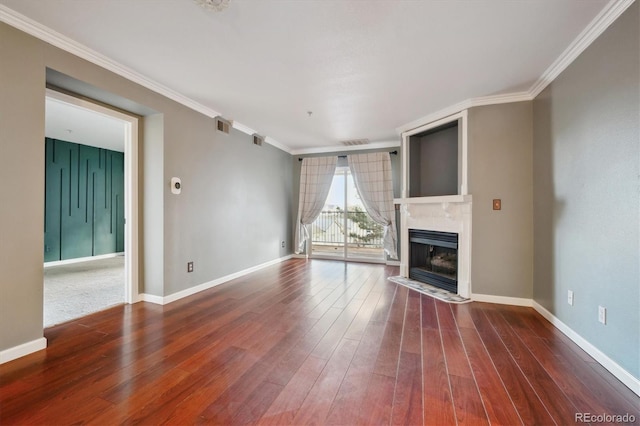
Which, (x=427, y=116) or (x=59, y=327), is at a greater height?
(x=427, y=116)

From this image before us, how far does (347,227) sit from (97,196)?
595cm

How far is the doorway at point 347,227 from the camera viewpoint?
5809 mm

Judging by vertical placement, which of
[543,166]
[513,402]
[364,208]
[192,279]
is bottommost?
[513,402]

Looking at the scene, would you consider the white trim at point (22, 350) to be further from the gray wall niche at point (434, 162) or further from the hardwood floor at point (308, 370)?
the gray wall niche at point (434, 162)

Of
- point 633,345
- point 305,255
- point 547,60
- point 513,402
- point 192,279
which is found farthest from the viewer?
point 305,255

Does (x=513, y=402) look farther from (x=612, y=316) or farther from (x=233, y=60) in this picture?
(x=233, y=60)

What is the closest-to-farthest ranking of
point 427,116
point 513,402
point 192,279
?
point 513,402
point 192,279
point 427,116

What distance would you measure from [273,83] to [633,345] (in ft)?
11.8

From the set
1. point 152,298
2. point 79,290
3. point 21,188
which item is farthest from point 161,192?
point 79,290

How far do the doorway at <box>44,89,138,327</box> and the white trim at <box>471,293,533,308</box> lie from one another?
165 inches

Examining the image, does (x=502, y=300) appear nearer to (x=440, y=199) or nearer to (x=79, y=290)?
(x=440, y=199)

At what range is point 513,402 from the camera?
59.8 inches

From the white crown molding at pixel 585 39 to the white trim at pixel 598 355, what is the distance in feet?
7.77

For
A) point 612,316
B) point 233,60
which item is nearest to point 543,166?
point 612,316
